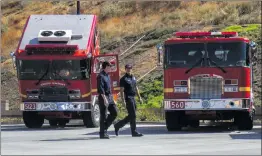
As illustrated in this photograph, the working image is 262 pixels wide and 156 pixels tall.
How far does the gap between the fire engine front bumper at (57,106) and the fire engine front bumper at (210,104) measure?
442 centimetres

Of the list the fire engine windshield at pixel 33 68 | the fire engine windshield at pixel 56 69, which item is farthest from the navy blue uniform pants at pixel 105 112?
the fire engine windshield at pixel 33 68

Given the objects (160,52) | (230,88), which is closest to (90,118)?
(160,52)

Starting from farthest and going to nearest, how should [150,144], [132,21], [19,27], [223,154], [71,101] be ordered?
[19,27]
[132,21]
[71,101]
[150,144]
[223,154]

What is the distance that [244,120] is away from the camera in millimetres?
23625

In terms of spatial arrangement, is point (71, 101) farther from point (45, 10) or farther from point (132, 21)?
point (45, 10)

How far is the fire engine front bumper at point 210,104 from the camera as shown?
903 inches

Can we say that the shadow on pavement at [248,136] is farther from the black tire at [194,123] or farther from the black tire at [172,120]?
the black tire at [194,123]

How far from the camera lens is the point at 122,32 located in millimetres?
54281

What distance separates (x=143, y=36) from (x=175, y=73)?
27240 millimetres

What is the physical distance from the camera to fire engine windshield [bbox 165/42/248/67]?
2309 centimetres

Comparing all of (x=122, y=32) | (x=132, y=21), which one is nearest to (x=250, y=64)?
(x=122, y=32)

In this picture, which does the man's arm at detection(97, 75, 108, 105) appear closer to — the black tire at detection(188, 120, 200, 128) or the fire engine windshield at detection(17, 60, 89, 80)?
the black tire at detection(188, 120, 200, 128)

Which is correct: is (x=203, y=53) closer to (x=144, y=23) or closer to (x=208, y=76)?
(x=208, y=76)

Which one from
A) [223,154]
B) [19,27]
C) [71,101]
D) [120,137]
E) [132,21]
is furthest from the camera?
[19,27]
